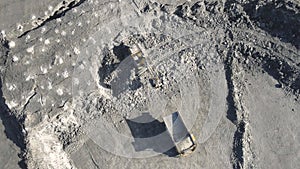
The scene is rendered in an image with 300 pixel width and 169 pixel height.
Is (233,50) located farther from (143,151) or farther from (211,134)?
(143,151)

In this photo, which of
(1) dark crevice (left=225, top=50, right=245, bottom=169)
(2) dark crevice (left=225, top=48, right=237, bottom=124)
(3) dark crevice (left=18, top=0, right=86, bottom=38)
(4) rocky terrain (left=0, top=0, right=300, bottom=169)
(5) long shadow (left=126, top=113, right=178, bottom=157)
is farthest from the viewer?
(3) dark crevice (left=18, top=0, right=86, bottom=38)

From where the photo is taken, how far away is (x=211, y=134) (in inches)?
595

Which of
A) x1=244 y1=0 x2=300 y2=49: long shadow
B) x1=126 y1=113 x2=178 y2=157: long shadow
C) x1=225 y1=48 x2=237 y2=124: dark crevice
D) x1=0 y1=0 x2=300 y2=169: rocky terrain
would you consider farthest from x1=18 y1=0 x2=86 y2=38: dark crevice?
x1=244 y1=0 x2=300 y2=49: long shadow

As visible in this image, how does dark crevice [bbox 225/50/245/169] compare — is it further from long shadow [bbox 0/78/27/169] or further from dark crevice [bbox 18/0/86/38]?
long shadow [bbox 0/78/27/169]

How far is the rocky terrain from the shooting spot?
14.7m

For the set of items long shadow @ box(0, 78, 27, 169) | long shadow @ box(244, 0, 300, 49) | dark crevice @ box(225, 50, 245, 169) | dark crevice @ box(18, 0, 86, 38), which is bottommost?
dark crevice @ box(225, 50, 245, 169)

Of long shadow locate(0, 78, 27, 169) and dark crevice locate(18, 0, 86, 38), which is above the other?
dark crevice locate(18, 0, 86, 38)

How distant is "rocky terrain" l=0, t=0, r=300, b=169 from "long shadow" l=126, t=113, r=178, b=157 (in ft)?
0.11

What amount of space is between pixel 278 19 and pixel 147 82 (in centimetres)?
500

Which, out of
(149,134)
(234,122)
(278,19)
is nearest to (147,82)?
(149,134)

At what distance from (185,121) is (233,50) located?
3.01 m

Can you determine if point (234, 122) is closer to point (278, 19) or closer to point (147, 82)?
point (147, 82)

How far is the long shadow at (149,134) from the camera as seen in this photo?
1505cm

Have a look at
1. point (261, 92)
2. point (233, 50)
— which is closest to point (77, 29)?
point (233, 50)
